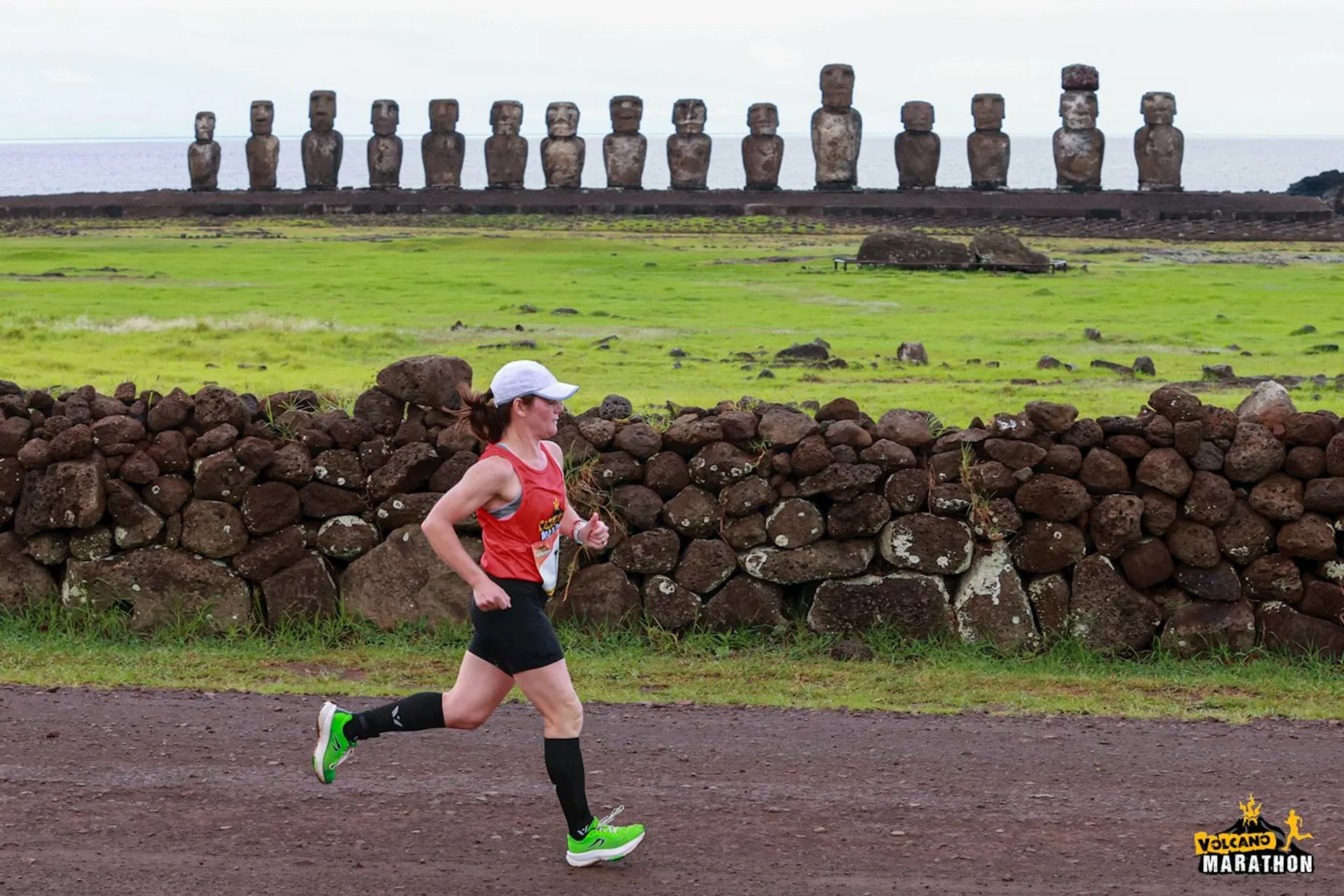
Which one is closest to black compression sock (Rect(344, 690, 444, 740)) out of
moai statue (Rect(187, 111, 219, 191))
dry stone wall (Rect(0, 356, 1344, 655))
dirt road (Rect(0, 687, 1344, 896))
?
dirt road (Rect(0, 687, 1344, 896))

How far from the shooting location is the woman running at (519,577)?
5.68 metres

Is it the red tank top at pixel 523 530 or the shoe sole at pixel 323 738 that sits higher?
the red tank top at pixel 523 530

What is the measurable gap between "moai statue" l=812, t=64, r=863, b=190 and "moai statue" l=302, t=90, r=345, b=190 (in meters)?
13.5

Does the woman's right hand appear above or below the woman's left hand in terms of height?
below

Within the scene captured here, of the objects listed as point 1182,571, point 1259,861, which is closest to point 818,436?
point 1182,571

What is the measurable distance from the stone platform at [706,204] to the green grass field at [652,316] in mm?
5500

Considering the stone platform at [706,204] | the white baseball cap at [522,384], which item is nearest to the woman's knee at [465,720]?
the white baseball cap at [522,384]

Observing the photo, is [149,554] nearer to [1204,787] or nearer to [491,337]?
[1204,787]

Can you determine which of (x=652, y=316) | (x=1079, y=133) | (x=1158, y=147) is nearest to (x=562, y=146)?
(x=1079, y=133)

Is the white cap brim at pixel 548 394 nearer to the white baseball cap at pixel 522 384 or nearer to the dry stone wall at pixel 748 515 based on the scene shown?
the white baseball cap at pixel 522 384

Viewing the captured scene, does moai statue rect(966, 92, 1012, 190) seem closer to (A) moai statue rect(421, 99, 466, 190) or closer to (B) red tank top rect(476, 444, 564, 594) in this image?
(A) moai statue rect(421, 99, 466, 190)

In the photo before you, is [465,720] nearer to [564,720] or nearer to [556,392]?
[564,720]

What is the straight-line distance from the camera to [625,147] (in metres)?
47.2

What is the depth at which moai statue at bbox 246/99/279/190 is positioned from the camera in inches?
1972
